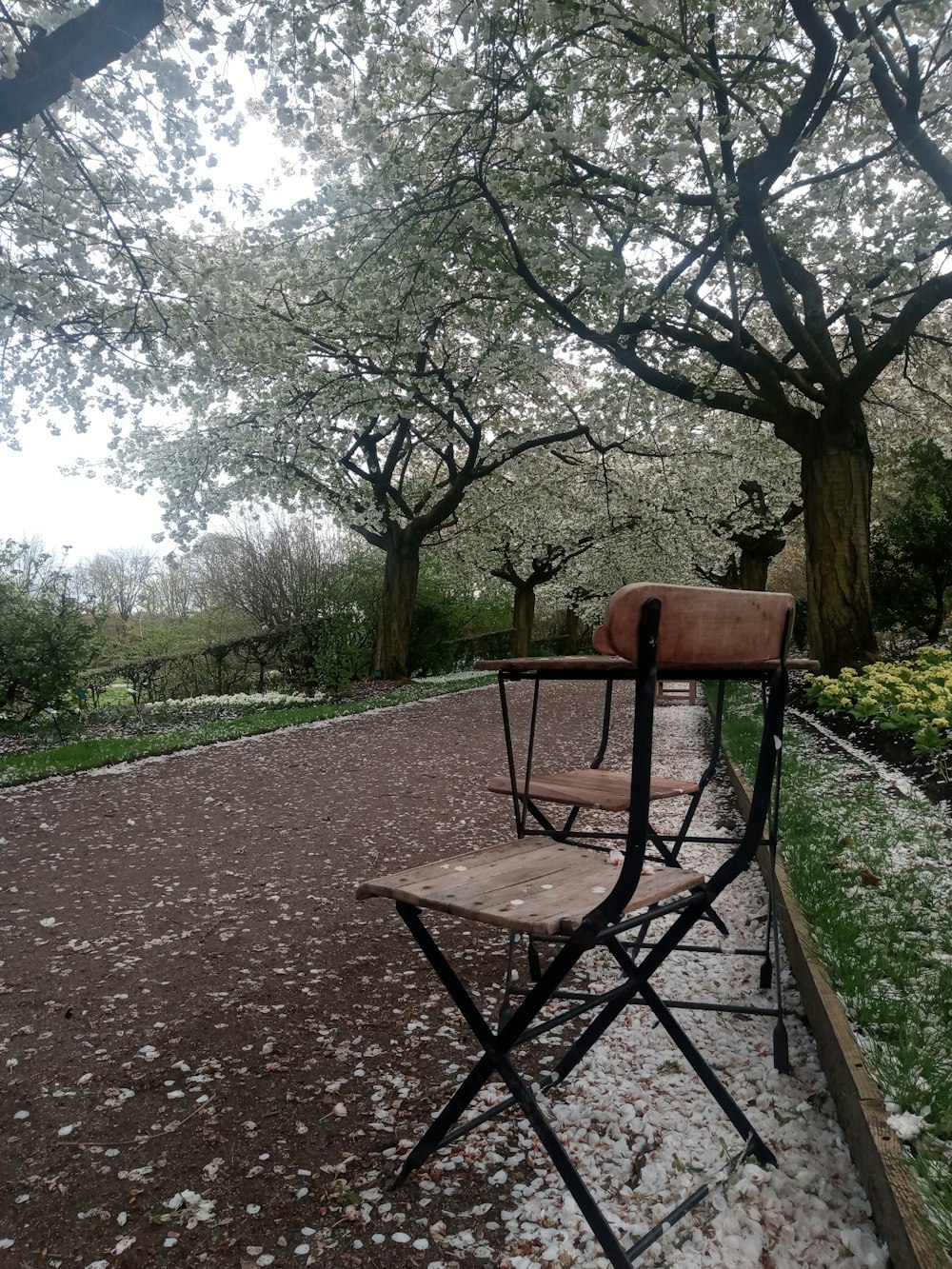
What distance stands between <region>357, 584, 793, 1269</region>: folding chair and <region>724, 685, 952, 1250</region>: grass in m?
0.42

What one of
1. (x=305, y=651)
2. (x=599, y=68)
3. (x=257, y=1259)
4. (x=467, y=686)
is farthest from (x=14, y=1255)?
(x=467, y=686)

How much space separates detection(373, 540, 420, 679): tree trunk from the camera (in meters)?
17.3

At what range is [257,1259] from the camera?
1798mm

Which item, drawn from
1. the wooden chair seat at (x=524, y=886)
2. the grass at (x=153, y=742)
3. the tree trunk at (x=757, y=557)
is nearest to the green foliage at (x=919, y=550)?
the tree trunk at (x=757, y=557)

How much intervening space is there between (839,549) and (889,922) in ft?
25.0

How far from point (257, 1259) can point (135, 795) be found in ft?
18.5

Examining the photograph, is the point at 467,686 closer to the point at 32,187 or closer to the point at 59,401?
the point at 59,401

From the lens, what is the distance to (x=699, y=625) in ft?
6.00

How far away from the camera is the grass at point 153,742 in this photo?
8039 millimetres

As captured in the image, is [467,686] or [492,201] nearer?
[492,201]

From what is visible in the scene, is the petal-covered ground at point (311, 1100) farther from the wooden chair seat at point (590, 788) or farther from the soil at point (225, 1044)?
the wooden chair seat at point (590, 788)

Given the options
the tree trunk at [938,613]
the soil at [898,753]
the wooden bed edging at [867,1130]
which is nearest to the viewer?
the wooden bed edging at [867,1130]

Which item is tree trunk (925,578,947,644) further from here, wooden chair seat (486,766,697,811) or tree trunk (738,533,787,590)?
wooden chair seat (486,766,697,811)

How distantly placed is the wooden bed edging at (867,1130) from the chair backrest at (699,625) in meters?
1.05
